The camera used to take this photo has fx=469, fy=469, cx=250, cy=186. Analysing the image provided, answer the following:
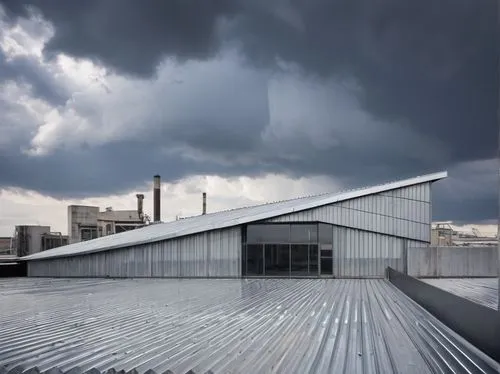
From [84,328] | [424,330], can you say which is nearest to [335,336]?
[424,330]

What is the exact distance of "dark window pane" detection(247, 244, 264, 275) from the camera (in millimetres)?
24703

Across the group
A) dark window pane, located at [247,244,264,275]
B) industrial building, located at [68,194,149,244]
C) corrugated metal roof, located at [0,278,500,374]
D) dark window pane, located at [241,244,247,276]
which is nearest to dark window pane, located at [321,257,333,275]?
dark window pane, located at [247,244,264,275]

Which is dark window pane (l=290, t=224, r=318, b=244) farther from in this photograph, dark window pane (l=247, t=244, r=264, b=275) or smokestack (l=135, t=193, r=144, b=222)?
smokestack (l=135, t=193, r=144, b=222)

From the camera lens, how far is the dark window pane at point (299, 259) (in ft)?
80.2

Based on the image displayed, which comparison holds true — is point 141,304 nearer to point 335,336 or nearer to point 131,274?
point 335,336

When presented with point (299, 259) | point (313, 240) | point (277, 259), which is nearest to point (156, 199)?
point (277, 259)

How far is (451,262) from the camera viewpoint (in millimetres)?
24812

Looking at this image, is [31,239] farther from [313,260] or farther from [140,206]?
[313,260]

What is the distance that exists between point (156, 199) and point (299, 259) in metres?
20.8

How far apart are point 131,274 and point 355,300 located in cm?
1517

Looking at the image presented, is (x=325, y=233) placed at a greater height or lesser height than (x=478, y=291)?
greater

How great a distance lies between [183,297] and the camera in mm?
14141

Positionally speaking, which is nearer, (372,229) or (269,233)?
(372,229)

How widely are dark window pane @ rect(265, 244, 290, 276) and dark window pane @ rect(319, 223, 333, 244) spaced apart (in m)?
1.87
